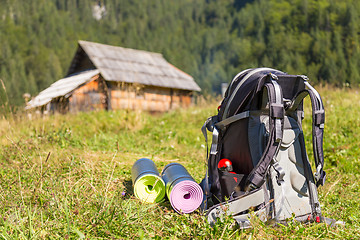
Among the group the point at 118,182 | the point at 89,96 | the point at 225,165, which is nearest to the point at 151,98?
the point at 89,96

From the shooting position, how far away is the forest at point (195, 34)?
2115 inches

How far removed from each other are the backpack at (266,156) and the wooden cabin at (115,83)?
12955 millimetres

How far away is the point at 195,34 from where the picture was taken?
4208 inches

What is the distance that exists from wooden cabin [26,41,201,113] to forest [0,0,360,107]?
15361mm

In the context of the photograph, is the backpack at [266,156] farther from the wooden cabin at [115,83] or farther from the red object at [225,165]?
the wooden cabin at [115,83]

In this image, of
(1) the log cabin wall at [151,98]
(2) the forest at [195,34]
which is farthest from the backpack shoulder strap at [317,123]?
(2) the forest at [195,34]

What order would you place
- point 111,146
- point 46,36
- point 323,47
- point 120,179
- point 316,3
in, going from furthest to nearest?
1. point 46,36
2. point 316,3
3. point 323,47
4. point 111,146
5. point 120,179

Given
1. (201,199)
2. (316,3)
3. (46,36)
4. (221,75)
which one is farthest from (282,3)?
(201,199)

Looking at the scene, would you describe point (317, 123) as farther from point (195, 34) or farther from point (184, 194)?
point (195, 34)

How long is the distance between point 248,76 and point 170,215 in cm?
141

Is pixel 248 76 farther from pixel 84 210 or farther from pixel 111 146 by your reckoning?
pixel 111 146

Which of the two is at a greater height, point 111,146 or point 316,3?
point 316,3

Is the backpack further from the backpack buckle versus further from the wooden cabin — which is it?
the wooden cabin

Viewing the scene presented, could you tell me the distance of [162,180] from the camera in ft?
9.37
